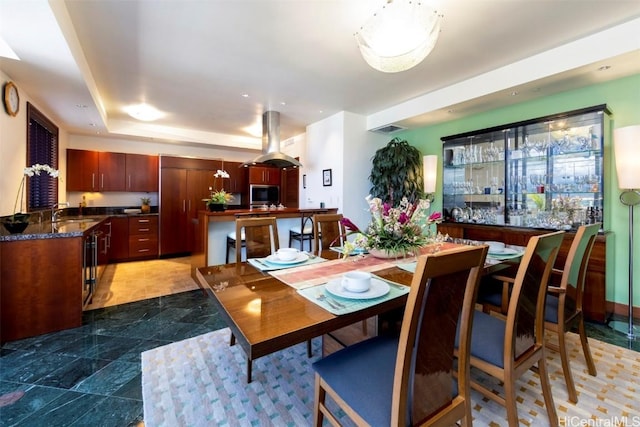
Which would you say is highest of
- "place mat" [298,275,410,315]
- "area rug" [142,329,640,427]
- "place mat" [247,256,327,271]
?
Result: "place mat" [247,256,327,271]

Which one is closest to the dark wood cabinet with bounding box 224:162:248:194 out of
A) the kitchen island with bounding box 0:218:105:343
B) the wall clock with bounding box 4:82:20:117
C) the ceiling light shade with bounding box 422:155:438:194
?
the wall clock with bounding box 4:82:20:117

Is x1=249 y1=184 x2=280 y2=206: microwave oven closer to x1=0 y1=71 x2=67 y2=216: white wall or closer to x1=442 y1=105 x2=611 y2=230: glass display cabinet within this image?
x1=0 y1=71 x2=67 y2=216: white wall

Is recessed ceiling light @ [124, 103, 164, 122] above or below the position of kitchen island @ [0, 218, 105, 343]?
above

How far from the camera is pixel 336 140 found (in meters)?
4.65

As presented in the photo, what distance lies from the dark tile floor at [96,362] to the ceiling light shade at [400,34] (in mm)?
2681

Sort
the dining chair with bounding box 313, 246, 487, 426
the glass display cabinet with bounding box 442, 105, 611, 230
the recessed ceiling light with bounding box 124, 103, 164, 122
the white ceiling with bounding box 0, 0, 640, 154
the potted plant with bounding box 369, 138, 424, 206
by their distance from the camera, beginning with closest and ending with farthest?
the dining chair with bounding box 313, 246, 487, 426, the white ceiling with bounding box 0, 0, 640, 154, the glass display cabinet with bounding box 442, 105, 611, 230, the recessed ceiling light with bounding box 124, 103, 164, 122, the potted plant with bounding box 369, 138, 424, 206

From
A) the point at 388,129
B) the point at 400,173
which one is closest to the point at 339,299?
the point at 400,173

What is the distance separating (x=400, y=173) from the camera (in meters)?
4.34

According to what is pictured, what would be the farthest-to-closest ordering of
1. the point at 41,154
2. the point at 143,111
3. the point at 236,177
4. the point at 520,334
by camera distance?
the point at 236,177 < the point at 143,111 < the point at 41,154 < the point at 520,334

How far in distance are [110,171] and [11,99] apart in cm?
275

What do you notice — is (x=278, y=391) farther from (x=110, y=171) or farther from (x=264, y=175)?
(x=110, y=171)

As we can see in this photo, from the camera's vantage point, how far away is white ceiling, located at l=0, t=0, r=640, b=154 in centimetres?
208

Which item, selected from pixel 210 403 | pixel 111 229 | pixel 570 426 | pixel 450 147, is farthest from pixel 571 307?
pixel 111 229

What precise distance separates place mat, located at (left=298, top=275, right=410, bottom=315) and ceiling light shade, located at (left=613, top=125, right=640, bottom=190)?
264 cm
